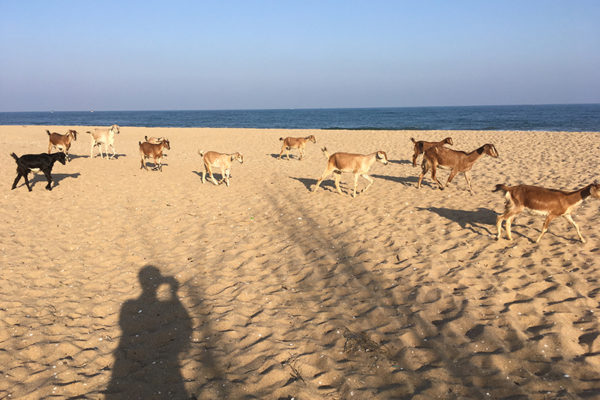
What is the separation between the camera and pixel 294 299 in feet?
19.9

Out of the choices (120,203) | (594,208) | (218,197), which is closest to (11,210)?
(120,203)

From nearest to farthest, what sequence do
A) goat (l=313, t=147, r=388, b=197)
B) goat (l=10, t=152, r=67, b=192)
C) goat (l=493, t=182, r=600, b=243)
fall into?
goat (l=493, t=182, r=600, b=243) < goat (l=313, t=147, r=388, b=197) < goat (l=10, t=152, r=67, b=192)

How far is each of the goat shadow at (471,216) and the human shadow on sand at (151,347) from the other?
7.00 meters

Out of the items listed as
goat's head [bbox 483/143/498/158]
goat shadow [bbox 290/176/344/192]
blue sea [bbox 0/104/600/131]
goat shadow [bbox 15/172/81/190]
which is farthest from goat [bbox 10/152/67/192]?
blue sea [bbox 0/104/600/131]

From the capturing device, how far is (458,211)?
395 inches

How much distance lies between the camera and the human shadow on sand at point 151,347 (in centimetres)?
411

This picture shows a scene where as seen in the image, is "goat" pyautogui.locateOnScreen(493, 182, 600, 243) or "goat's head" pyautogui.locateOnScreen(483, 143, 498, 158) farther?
"goat's head" pyautogui.locateOnScreen(483, 143, 498, 158)

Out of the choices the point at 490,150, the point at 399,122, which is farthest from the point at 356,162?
the point at 399,122

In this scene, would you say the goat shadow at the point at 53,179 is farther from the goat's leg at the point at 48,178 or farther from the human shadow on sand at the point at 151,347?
the human shadow on sand at the point at 151,347

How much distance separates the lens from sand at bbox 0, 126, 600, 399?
4.13 meters

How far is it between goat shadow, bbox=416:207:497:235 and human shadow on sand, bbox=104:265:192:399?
7.00m

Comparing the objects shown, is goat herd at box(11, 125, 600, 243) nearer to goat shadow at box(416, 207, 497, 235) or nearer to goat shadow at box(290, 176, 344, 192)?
goat shadow at box(290, 176, 344, 192)

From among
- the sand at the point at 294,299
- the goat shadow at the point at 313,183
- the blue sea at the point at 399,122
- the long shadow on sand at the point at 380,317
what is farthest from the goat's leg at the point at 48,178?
the blue sea at the point at 399,122

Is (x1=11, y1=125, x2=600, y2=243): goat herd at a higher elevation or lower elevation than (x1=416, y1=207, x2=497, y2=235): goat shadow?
higher
